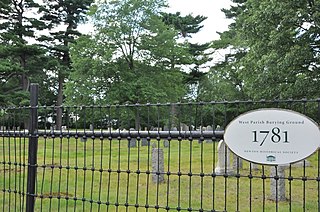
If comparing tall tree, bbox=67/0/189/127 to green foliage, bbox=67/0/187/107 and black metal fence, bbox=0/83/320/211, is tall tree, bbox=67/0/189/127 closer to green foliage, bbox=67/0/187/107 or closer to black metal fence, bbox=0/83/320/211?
green foliage, bbox=67/0/187/107

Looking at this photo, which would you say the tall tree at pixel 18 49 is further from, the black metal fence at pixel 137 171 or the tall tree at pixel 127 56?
the black metal fence at pixel 137 171

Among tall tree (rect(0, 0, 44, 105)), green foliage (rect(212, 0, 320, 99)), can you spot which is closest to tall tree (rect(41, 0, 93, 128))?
tall tree (rect(0, 0, 44, 105))

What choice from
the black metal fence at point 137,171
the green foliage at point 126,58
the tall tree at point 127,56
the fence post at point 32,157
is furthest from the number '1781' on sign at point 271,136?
the tall tree at point 127,56

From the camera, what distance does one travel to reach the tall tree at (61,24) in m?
27.6

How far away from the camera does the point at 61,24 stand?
28781 mm

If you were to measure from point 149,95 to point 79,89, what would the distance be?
3863mm

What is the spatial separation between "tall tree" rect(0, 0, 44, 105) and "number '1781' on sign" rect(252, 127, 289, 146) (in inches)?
802

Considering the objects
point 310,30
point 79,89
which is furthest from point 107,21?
point 310,30

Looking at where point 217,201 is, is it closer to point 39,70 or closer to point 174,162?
point 174,162

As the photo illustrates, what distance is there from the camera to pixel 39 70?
1041 inches

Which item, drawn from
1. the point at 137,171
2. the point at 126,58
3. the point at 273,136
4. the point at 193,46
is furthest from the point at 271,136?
the point at 193,46

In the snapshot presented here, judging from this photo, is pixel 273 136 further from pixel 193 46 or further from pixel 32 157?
pixel 193 46

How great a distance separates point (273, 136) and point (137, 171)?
104 centimetres

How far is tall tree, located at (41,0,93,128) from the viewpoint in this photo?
27625 millimetres
